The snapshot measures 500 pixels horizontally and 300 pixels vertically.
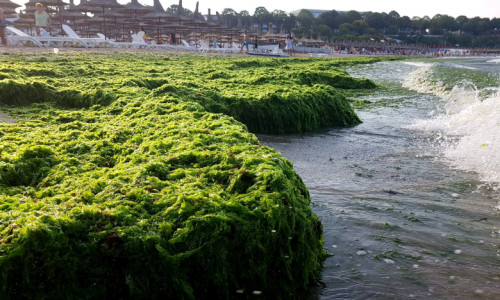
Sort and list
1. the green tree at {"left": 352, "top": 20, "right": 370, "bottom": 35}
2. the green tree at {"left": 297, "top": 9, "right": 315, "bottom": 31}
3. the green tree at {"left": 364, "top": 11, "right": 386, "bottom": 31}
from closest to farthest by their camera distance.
→ the green tree at {"left": 352, "top": 20, "right": 370, "bottom": 35} → the green tree at {"left": 297, "top": 9, "right": 315, "bottom": 31} → the green tree at {"left": 364, "top": 11, "right": 386, "bottom": 31}

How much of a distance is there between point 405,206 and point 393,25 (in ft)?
526

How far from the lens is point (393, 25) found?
14825 centimetres

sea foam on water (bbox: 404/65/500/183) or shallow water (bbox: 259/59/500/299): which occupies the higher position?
sea foam on water (bbox: 404/65/500/183)

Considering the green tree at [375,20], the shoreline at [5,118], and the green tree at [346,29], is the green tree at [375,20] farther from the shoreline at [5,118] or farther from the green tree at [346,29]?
the shoreline at [5,118]

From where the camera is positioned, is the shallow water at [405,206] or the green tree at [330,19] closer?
the shallow water at [405,206]

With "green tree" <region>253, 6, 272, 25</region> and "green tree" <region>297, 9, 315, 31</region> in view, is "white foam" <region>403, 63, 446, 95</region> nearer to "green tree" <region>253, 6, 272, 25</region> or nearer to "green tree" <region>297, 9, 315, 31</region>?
"green tree" <region>297, 9, 315, 31</region>

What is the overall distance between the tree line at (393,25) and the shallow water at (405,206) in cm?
12510

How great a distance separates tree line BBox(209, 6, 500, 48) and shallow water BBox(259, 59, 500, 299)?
12510cm

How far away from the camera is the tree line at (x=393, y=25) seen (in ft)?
441

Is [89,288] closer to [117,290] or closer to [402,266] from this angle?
[117,290]

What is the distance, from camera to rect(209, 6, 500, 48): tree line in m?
134

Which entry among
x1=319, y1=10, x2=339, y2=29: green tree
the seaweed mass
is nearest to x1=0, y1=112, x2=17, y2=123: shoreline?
the seaweed mass

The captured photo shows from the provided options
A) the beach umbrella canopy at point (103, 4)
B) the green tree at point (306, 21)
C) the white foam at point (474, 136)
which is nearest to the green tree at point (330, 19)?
the green tree at point (306, 21)

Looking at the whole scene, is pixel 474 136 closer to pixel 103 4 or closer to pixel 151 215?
pixel 151 215
